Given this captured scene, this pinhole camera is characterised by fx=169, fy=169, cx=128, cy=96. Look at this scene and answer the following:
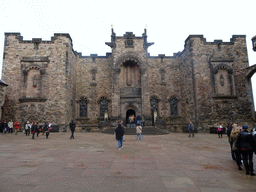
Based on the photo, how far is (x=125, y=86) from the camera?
2486 cm

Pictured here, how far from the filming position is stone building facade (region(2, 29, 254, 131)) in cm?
2083

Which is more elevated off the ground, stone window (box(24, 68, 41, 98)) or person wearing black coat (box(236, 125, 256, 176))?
stone window (box(24, 68, 41, 98))

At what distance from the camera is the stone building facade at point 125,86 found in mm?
20828

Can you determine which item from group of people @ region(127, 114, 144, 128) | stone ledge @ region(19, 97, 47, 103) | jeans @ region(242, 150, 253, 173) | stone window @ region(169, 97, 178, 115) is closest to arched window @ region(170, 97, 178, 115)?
stone window @ region(169, 97, 178, 115)

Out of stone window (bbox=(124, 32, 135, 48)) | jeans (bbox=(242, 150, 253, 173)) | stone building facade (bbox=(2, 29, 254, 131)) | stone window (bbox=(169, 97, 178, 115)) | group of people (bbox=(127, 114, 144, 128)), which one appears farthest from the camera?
stone window (bbox=(169, 97, 178, 115))

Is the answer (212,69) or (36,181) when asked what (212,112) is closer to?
(212,69)

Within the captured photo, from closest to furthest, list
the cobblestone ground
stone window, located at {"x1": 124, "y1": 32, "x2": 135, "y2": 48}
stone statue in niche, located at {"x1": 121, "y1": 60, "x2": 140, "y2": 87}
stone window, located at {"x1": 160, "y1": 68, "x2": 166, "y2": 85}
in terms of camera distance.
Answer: the cobblestone ground < stone window, located at {"x1": 124, "y1": 32, "x2": 135, "y2": 48} < stone statue in niche, located at {"x1": 121, "y1": 60, "x2": 140, "y2": 87} < stone window, located at {"x1": 160, "y1": 68, "x2": 166, "y2": 85}

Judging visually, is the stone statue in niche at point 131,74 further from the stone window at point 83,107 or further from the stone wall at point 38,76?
the stone wall at point 38,76

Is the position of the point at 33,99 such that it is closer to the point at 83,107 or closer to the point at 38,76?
the point at 38,76

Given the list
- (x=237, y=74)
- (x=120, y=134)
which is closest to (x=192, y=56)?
(x=237, y=74)

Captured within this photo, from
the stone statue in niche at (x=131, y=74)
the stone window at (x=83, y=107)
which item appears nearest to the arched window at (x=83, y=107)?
the stone window at (x=83, y=107)

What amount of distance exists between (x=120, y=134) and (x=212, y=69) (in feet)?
58.9

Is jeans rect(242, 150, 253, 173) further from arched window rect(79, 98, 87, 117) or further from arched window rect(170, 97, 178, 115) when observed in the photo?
arched window rect(79, 98, 87, 117)

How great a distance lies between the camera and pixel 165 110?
84.5 ft
